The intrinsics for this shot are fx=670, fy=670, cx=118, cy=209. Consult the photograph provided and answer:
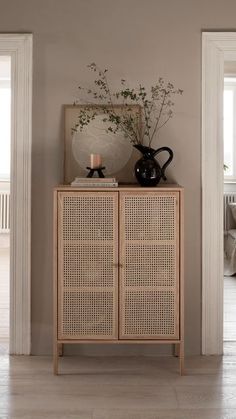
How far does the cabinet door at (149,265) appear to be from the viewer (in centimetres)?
382

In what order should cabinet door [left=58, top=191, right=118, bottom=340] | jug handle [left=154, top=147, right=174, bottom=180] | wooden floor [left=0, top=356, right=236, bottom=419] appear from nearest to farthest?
wooden floor [left=0, top=356, right=236, bottom=419] → cabinet door [left=58, top=191, right=118, bottom=340] → jug handle [left=154, top=147, right=174, bottom=180]

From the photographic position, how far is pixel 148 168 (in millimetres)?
3900

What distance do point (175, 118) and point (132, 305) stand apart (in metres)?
1.22

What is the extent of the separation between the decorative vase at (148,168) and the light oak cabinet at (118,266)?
4.7 inches

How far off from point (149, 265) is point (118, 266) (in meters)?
0.18

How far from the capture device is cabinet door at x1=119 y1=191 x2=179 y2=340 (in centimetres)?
382

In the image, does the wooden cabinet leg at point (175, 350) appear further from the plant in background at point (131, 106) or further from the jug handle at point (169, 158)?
the plant in background at point (131, 106)

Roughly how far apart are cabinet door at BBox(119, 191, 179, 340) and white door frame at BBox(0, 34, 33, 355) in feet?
2.40

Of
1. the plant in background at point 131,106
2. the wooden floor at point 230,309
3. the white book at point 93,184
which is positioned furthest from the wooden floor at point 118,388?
the plant in background at point 131,106

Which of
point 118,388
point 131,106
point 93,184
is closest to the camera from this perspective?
point 118,388

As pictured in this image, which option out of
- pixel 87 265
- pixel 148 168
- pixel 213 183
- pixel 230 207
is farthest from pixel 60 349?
pixel 230 207

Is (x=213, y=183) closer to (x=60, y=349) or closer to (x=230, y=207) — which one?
(x=60, y=349)

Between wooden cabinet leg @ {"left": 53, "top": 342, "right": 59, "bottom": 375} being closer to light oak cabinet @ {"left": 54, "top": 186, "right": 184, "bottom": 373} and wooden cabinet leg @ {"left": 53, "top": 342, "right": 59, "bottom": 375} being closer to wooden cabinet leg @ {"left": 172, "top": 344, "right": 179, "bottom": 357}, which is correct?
light oak cabinet @ {"left": 54, "top": 186, "right": 184, "bottom": 373}

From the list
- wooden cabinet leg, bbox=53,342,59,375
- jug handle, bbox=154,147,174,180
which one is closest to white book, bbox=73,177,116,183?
jug handle, bbox=154,147,174,180
